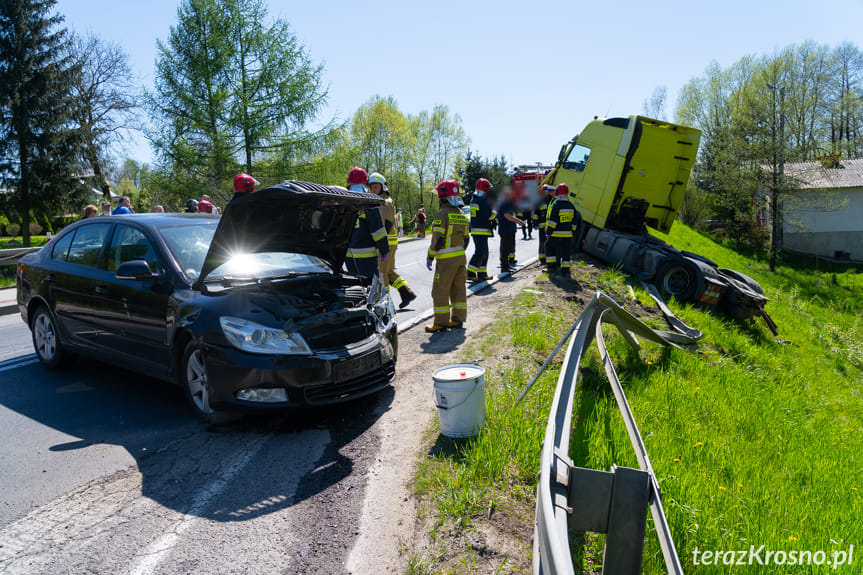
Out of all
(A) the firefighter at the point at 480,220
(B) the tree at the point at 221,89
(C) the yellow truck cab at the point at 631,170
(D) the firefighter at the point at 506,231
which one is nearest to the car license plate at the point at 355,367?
(A) the firefighter at the point at 480,220

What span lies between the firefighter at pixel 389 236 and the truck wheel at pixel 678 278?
560 cm

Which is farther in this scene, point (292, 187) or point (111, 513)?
point (292, 187)

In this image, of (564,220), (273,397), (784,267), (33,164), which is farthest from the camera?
(784,267)

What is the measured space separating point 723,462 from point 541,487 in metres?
2.90

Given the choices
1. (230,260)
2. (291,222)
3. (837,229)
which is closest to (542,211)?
(291,222)

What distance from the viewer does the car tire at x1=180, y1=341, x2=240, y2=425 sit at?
417cm

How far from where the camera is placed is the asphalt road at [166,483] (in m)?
2.80

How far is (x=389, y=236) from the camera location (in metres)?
8.43

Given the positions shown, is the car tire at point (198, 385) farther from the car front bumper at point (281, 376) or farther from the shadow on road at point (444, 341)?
the shadow on road at point (444, 341)

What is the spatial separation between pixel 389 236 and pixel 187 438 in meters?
4.85

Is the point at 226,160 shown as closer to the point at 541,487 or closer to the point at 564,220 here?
the point at 564,220

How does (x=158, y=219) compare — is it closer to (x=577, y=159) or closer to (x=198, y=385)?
(x=198, y=385)

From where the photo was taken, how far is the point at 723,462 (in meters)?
4.08

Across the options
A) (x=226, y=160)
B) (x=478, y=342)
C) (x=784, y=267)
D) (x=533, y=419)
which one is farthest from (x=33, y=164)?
(x=784, y=267)
